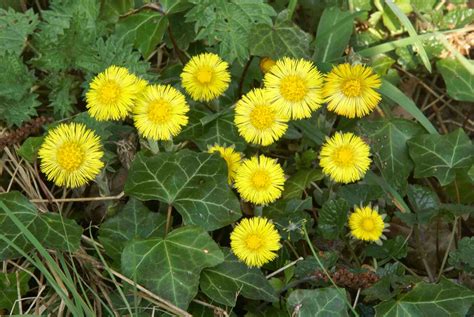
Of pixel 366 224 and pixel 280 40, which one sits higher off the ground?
pixel 280 40

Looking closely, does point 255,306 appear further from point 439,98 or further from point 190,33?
point 439,98

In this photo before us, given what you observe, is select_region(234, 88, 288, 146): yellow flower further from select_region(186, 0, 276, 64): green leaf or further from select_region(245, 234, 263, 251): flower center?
select_region(245, 234, 263, 251): flower center

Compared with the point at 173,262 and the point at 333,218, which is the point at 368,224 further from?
the point at 173,262

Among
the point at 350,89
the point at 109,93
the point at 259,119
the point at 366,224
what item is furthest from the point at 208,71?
the point at 366,224

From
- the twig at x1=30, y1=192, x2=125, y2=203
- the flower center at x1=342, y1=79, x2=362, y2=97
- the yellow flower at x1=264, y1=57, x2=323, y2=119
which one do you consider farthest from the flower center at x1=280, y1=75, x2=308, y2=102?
the twig at x1=30, y1=192, x2=125, y2=203

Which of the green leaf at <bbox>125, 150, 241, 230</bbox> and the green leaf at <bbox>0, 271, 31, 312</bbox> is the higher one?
the green leaf at <bbox>125, 150, 241, 230</bbox>
